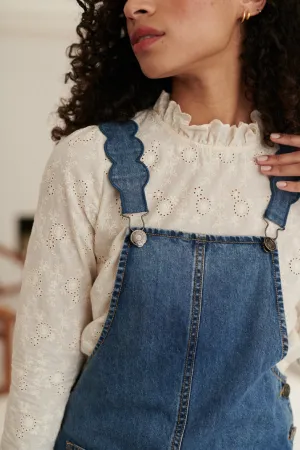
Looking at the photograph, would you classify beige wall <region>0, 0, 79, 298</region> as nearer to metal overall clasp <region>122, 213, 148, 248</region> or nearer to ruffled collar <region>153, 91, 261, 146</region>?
ruffled collar <region>153, 91, 261, 146</region>

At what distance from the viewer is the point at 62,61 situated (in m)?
3.54

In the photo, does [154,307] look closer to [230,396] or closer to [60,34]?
[230,396]

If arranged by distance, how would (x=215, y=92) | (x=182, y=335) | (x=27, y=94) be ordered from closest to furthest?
1. (x=182, y=335)
2. (x=215, y=92)
3. (x=27, y=94)

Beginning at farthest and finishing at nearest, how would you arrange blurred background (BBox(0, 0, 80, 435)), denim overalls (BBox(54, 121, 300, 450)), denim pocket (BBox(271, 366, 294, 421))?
blurred background (BBox(0, 0, 80, 435))
denim pocket (BBox(271, 366, 294, 421))
denim overalls (BBox(54, 121, 300, 450))

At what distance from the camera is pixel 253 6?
979 mm

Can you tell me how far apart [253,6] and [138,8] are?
21cm

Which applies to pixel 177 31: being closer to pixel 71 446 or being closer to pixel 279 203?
pixel 279 203

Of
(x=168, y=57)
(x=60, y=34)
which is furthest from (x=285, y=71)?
(x=60, y=34)

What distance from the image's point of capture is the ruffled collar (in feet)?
3.16

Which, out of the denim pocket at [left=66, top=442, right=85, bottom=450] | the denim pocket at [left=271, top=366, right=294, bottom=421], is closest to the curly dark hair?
the denim pocket at [left=271, top=366, right=294, bottom=421]

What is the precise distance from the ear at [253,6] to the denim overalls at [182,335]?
298 millimetres

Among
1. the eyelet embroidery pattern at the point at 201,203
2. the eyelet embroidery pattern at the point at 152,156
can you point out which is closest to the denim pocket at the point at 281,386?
the eyelet embroidery pattern at the point at 201,203

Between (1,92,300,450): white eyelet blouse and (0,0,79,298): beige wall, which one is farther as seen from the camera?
(0,0,79,298): beige wall

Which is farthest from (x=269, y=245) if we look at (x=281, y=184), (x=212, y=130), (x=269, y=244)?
(x=212, y=130)
